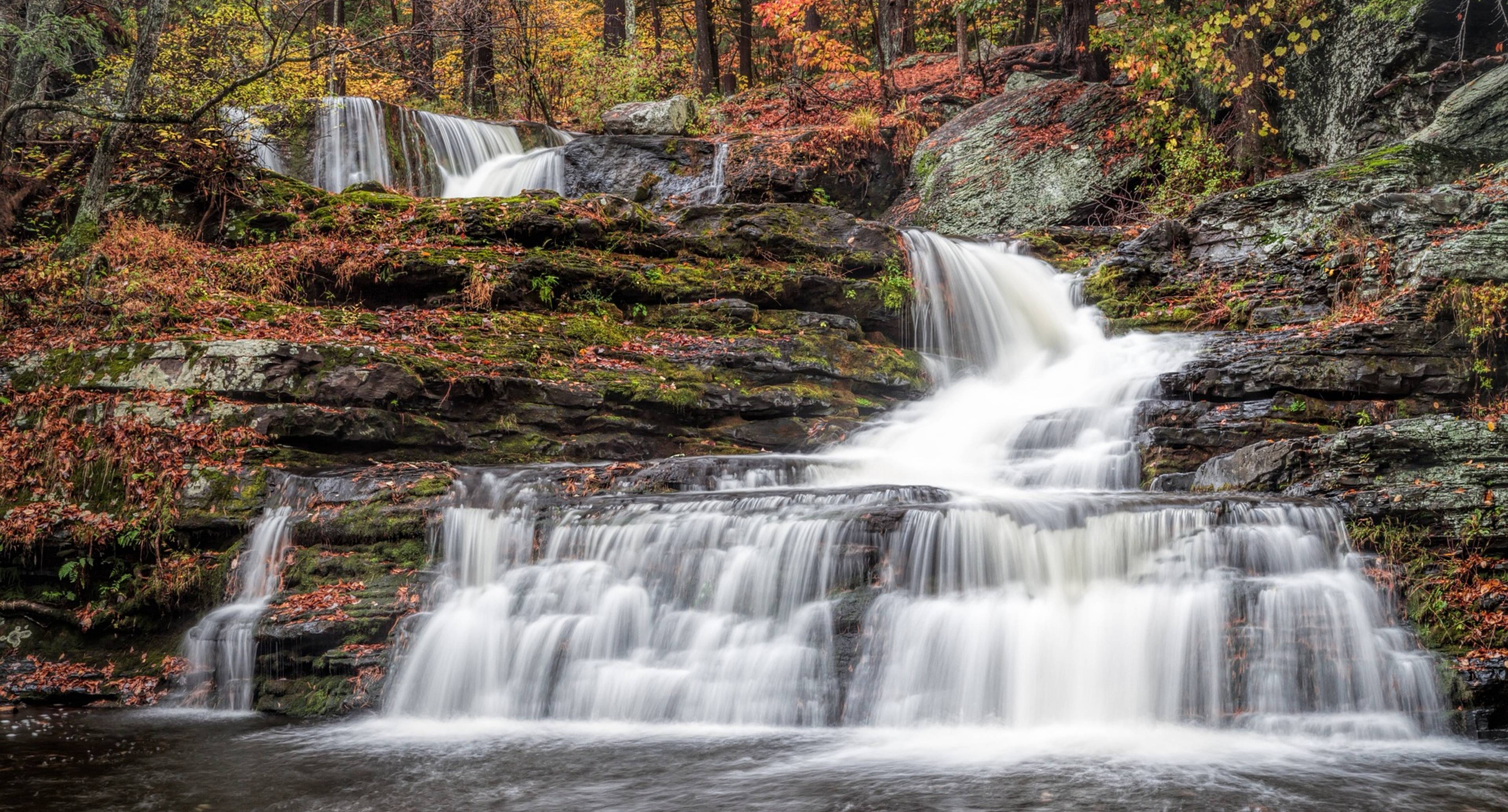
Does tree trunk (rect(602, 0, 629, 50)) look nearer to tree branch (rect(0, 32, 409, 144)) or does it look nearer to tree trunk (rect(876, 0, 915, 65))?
tree trunk (rect(876, 0, 915, 65))

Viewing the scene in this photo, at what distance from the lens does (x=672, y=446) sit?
9391 millimetres

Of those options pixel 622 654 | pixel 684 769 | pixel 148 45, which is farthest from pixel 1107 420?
pixel 148 45

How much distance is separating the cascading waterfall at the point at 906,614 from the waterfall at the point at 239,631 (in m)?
1.18

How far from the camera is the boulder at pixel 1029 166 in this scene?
15492 millimetres

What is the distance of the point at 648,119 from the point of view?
61.4 ft

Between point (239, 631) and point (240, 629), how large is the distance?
0.02m

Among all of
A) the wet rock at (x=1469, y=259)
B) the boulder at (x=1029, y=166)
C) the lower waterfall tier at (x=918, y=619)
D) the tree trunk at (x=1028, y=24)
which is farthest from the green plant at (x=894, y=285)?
the tree trunk at (x=1028, y=24)

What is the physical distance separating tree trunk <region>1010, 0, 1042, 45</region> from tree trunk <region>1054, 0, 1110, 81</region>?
784 cm

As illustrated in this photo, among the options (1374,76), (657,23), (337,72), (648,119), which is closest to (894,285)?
(1374,76)

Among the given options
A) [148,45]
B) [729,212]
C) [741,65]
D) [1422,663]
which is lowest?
[1422,663]

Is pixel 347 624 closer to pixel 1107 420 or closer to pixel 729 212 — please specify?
pixel 1107 420

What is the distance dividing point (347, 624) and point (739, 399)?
15.2 feet

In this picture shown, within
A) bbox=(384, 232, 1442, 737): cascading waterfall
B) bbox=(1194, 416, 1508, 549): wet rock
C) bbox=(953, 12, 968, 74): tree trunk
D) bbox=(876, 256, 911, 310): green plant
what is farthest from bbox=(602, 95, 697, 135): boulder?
bbox=(1194, 416, 1508, 549): wet rock

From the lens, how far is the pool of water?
4.29 m
